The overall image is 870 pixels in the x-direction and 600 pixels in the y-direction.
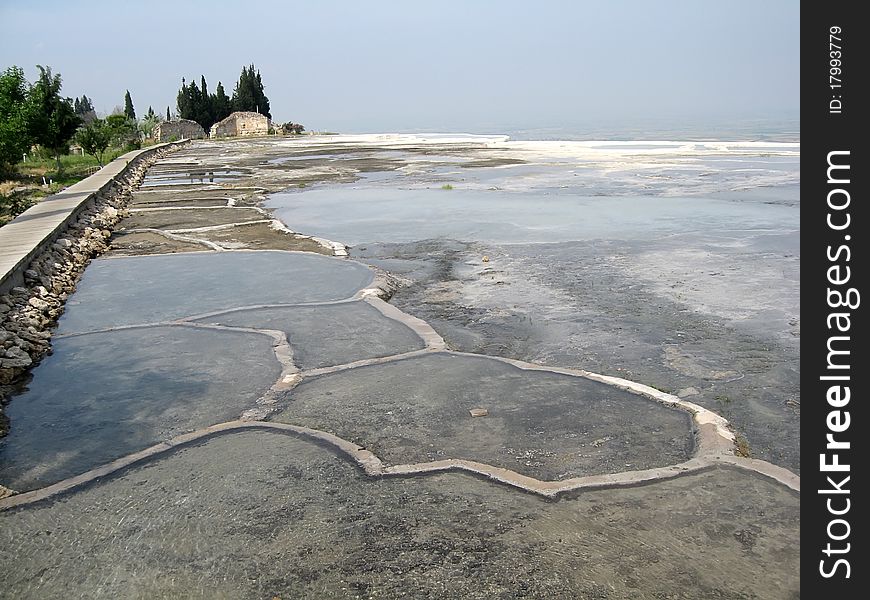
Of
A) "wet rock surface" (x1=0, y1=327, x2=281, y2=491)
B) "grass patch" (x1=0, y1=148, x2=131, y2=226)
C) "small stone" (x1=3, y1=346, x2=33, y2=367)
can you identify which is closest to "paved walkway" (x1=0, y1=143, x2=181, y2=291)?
"grass patch" (x1=0, y1=148, x2=131, y2=226)

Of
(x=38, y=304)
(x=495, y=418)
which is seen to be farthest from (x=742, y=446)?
(x=38, y=304)

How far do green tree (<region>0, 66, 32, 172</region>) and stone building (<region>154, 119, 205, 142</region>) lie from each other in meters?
32.7

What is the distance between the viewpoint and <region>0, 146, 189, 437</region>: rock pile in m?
7.22

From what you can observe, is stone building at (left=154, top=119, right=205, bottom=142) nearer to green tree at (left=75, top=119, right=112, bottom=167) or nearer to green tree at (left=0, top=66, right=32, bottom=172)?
green tree at (left=75, top=119, right=112, bottom=167)

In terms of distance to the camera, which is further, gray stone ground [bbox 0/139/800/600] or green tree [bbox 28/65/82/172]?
green tree [bbox 28/65/82/172]

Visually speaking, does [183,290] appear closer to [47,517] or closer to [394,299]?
[394,299]

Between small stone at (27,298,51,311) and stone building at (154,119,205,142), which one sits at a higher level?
stone building at (154,119,205,142)

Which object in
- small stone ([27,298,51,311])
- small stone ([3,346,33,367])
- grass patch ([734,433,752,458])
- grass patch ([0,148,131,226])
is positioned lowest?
grass patch ([734,433,752,458])

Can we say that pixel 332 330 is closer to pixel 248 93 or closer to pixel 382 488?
pixel 382 488

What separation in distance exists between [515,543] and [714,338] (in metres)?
4.15

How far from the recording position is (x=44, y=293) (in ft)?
31.2

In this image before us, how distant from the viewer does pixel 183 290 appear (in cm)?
1006
